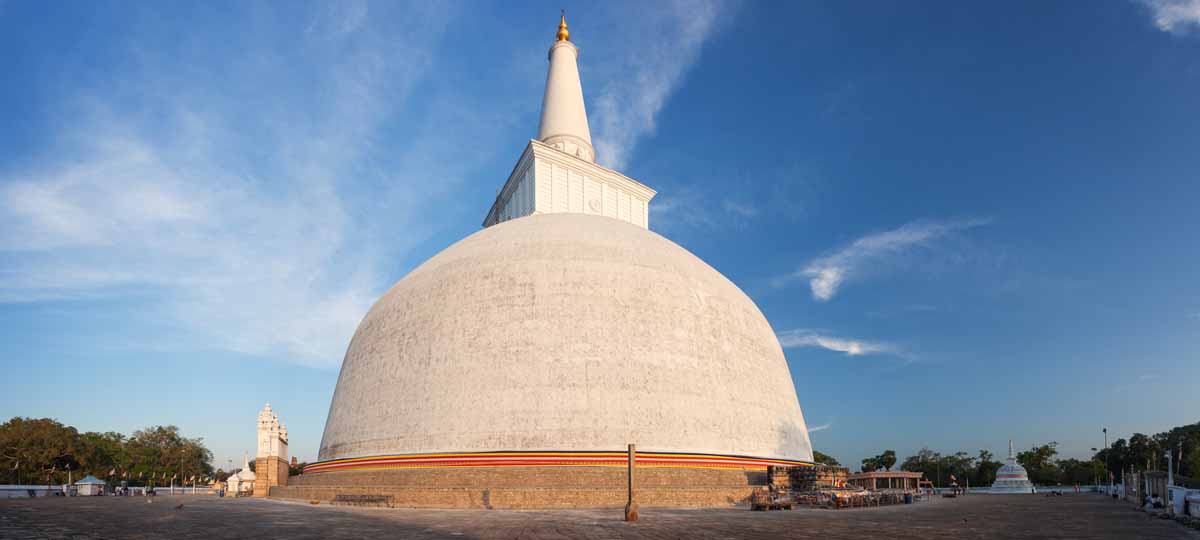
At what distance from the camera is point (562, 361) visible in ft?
74.9

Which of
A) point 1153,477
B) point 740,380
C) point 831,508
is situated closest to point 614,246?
point 740,380

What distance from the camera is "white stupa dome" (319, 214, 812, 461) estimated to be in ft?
73.0

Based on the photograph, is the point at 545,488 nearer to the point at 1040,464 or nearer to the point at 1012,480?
the point at 1012,480

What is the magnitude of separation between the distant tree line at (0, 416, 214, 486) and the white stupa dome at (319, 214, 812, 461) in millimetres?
46526

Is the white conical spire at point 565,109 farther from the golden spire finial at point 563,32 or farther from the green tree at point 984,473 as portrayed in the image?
the green tree at point 984,473

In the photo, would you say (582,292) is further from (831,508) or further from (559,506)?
(831,508)

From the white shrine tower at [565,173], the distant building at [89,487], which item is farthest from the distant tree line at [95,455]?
the white shrine tower at [565,173]

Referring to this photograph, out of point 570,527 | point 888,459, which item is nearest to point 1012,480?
point 888,459

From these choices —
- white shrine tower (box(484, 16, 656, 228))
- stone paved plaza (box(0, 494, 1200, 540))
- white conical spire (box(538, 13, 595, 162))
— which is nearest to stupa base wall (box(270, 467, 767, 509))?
stone paved plaza (box(0, 494, 1200, 540))

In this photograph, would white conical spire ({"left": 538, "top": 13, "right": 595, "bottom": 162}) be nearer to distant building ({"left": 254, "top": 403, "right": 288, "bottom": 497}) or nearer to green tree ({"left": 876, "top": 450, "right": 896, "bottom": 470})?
distant building ({"left": 254, "top": 403, "right": 288, "bottom": 497})

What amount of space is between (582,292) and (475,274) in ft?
14.0

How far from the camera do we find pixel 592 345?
76.4ft

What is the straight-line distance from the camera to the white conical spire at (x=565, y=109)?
122ft

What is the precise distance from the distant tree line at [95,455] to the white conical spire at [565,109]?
157 ft
